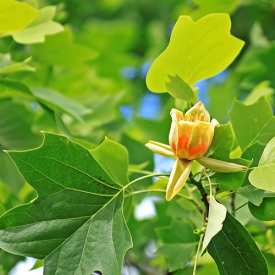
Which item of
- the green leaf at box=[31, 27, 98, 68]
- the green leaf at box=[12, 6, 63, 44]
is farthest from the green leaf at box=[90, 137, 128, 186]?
the green leaf at box=[31, 27, 98, 68]

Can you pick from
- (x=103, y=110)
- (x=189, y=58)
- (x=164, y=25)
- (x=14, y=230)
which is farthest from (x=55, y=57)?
(x=164, y=25)

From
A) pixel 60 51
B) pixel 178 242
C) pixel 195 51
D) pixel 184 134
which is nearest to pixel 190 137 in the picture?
pixel 184 134

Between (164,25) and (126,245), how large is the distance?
3.17 meters

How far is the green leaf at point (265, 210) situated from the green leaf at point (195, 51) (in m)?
0.36

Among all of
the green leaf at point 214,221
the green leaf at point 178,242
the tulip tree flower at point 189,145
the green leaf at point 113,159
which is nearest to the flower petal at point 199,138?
the tulip tree flower at point 189,145

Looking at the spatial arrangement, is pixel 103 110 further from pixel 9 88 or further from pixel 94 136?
pixel 9 88

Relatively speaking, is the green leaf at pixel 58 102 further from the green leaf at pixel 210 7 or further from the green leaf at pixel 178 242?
the green leaf at pixel 210 7

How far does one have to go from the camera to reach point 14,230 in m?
0.83

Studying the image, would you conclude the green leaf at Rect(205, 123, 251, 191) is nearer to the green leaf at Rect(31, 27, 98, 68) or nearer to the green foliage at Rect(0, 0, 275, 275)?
the green foliage at Rect(0, 0, 275, 275)

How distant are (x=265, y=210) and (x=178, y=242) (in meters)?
0.46

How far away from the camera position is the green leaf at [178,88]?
0.89 metres

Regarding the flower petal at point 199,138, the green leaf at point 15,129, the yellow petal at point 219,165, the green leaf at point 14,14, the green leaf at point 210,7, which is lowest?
the green leaf at point 15,129

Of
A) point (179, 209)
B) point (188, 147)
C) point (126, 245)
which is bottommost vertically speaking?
point (179, 209)

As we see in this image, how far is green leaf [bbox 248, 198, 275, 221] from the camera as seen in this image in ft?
2.75
